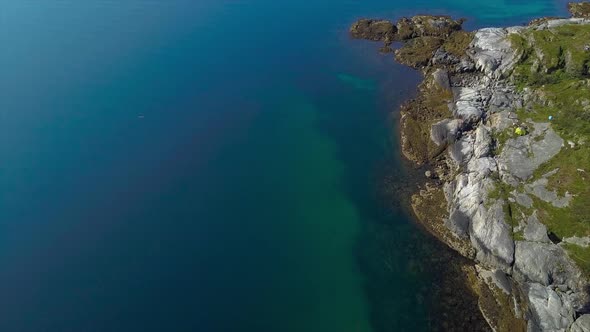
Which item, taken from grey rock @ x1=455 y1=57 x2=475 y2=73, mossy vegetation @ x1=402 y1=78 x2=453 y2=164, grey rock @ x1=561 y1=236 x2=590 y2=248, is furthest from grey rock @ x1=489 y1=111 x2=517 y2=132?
grey rock @ x1=561 y1=236 x2=590 y2=248

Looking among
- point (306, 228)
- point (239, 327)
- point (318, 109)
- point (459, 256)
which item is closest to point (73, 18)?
point (318, 109)

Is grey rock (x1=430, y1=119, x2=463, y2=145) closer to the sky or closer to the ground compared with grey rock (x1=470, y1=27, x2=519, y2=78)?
closer to the ground

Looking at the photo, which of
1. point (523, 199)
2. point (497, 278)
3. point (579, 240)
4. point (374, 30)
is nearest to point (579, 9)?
point (374, 30)

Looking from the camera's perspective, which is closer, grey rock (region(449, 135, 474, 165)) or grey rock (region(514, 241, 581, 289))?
grey rock (region(514, 241, 581, 289))

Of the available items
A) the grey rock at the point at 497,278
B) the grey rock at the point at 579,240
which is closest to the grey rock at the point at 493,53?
the grey rock at the point at 579,240

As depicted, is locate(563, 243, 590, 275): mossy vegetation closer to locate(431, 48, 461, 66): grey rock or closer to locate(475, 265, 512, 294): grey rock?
locate(475, 265, 512, 294): grey rock

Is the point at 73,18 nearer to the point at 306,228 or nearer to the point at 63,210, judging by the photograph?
the point at 63,210

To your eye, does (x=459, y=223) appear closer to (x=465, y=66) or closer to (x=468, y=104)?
(x=468, y=104)
